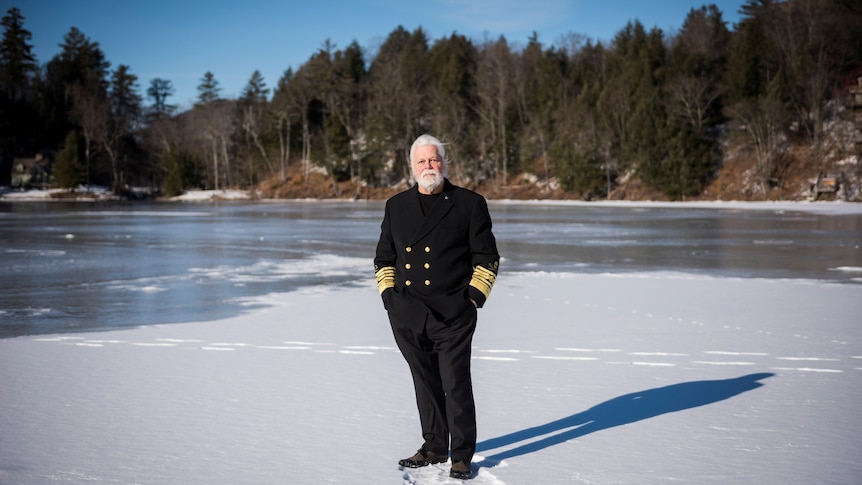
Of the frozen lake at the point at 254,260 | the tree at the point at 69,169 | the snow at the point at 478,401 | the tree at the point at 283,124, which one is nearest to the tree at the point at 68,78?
the tree at the point at 69,169

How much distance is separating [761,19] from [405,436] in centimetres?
7994

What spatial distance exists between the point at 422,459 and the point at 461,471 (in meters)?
0.30

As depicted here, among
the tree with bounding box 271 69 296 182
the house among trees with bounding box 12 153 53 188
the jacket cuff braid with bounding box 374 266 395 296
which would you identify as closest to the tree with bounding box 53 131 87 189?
the house among trees with bounding box 12 153 53 188

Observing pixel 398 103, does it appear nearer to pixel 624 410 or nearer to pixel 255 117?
pixel 255 117

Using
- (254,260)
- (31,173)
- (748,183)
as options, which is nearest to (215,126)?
(31,173)

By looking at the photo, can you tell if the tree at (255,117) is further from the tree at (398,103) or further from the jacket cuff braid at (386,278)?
the jacket cuff braid at (386,278)

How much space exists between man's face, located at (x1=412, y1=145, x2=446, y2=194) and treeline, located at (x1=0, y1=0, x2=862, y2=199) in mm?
61869

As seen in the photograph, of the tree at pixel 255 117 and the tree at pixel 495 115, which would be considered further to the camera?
the tree at pixel 255 117

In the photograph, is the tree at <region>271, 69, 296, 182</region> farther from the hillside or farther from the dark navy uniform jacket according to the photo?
the dark navy uniform jacket

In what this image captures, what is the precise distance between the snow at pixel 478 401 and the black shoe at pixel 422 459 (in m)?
0.05

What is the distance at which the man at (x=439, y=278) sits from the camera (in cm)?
429

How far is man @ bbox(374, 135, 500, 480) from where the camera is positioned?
4293 mm

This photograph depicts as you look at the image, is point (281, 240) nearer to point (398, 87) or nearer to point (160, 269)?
point (160, 269)

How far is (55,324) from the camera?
957 cm
